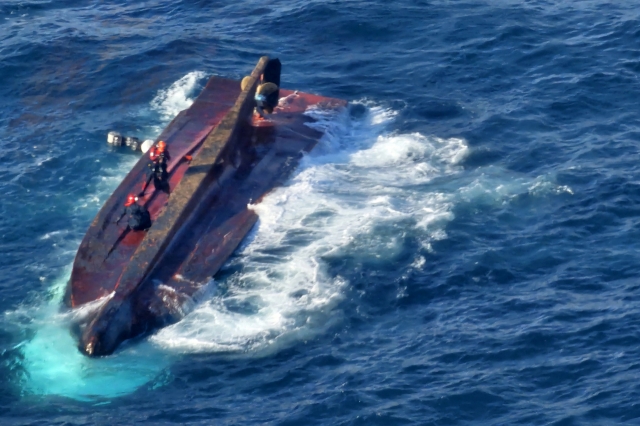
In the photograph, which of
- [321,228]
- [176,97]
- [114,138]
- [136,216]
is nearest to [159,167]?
[136,216]

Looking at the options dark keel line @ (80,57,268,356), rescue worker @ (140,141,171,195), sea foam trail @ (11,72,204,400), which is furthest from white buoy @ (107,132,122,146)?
sea foam trail @ (11,72,204,400)

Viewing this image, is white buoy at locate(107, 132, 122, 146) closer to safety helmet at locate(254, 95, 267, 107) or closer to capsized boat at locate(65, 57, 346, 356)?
capsized boat at locate(65, 57, 346, 356)

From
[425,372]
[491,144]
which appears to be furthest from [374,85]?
[425,372]

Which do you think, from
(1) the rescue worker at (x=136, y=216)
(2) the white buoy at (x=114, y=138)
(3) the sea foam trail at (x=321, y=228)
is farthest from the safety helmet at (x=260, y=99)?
(1) the rescue worker at (x=136, y=216)

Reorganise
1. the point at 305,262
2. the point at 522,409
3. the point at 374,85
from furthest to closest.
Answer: the point at 374,85 < the point at 305,262 < the point at 522,409

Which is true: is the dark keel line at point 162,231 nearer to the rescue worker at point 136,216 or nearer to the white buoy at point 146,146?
the rescue worker at point 136,216

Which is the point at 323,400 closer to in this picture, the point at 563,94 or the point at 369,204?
the point at 369,204

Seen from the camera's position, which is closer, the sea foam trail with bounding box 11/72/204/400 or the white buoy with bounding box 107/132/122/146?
the sea foam trail with bounding box 11/72/204/400
